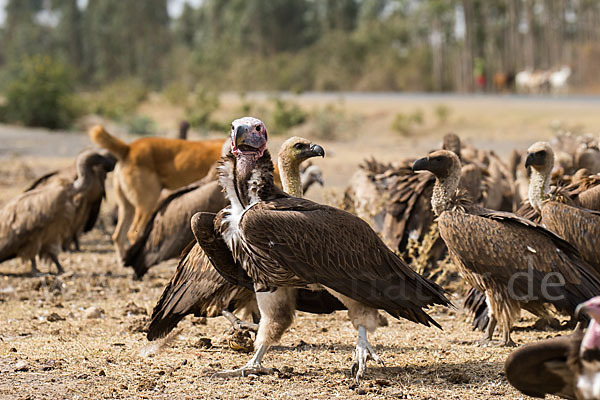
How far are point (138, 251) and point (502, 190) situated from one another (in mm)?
3745

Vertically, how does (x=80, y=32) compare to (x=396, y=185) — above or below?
above

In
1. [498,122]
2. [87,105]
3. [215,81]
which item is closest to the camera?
[498,122]

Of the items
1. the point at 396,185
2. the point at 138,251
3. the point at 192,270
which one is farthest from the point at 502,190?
the point at 192,270

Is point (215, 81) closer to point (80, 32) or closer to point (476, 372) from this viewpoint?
Answer: point (80, 32)

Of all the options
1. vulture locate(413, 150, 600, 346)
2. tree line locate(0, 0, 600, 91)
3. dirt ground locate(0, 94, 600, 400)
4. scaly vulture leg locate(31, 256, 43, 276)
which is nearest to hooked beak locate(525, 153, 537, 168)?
vulture locate(413, 150, 600, 346)

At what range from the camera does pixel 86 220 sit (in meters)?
9.69

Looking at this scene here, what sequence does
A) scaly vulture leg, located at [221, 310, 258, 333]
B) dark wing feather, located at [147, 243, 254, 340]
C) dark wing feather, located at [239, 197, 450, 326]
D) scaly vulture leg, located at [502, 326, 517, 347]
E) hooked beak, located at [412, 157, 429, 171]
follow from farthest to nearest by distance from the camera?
hooked beak, located at [412, 157, 429, 171] < scaly vulture leg, located at [221, 310, 258, 333] < scaly vulture leg, located at [502, 326, 517, 347] < dark wing feather, located at [147, 243, 254, 340] < dark wing feather, located at [239, 197, 450, 326]

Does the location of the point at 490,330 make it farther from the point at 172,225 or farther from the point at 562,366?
the point at 172,225

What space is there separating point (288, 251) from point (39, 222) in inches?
173

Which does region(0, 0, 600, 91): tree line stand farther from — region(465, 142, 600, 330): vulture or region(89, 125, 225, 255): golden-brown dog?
region(465, 142, 600, 330): vulture

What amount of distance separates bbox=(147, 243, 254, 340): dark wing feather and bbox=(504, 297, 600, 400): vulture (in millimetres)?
2387

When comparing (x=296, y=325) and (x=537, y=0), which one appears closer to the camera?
(x=296, y=325)

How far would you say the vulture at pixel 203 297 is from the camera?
5211mm

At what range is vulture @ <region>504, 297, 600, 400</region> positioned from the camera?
306cm
